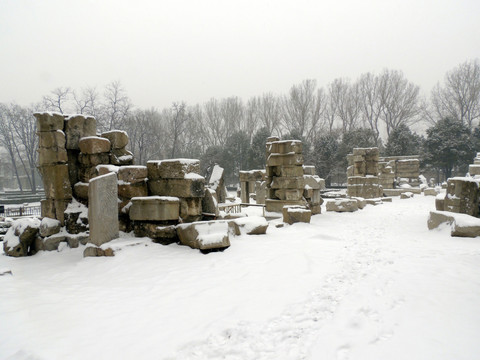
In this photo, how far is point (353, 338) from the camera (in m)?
2.89

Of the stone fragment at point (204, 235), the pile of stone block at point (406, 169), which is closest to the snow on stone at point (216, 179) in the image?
the stone fragment at point (204, 235)

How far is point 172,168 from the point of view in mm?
6914

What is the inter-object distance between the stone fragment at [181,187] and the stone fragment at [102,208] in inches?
42.9

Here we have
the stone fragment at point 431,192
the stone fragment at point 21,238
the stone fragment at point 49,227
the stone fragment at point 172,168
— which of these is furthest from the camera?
the stone fragment at point 431,192

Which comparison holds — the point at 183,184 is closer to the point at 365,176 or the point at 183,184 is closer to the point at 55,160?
the point at 55,160

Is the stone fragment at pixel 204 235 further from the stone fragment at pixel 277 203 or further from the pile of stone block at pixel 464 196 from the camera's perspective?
the pile of stone block at pixel 464 196

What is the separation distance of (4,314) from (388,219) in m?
11.2

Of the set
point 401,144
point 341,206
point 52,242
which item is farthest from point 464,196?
point 401,144

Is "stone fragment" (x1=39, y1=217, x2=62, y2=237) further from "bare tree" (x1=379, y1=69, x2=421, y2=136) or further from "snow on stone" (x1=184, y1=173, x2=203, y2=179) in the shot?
"bare tree" (x1=379, y1=69, x2=421, y2=136)

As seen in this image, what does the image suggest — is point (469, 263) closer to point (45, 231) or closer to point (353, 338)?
point (353, 338)

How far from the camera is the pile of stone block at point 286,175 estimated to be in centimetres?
1141

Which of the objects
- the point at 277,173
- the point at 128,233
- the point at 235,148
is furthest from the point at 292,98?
the point at 128,233

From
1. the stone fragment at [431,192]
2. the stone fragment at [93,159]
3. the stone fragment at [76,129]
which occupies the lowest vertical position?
the stone fragment at [431,192]

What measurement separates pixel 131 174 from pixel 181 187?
1.27 metres
